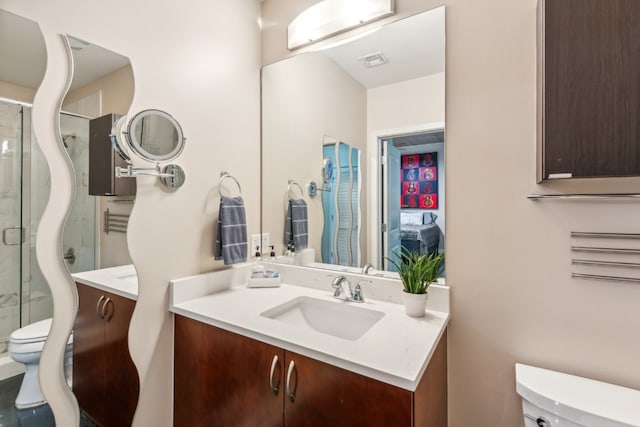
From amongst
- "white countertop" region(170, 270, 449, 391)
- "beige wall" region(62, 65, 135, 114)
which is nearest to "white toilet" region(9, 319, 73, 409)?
"white countertop" region(170, 270, 449, 391)

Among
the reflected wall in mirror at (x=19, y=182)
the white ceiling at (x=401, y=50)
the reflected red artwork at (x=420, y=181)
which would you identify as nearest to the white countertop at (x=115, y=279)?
the reflected wall in mirror at (x=19, y=182)

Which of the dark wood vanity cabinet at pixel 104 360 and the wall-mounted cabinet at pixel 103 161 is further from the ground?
the wall-mounted cabinet at pixel 103 161

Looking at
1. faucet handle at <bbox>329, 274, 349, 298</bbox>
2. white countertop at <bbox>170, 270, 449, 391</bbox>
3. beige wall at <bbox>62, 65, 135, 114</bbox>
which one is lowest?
white countertop at <bbox>170, 270, 449, 391</bbox>

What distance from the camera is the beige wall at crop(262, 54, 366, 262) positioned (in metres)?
1.69

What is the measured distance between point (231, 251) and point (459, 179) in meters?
1.12

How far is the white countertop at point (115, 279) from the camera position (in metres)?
1.16

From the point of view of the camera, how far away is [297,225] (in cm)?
183

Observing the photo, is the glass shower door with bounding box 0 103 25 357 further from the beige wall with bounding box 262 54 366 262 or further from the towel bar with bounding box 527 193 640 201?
the towel bar with bounding box 527 193 640 201

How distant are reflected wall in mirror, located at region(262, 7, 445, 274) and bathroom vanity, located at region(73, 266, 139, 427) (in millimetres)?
845

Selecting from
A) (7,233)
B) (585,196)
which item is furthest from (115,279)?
(585,196)

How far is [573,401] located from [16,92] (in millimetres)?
1976

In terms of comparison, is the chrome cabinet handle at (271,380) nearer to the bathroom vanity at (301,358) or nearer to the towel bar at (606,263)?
the bathroom vanity at (301,358)

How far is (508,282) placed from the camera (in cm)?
Answer: 118

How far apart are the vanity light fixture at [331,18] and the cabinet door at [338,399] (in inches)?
60.3
